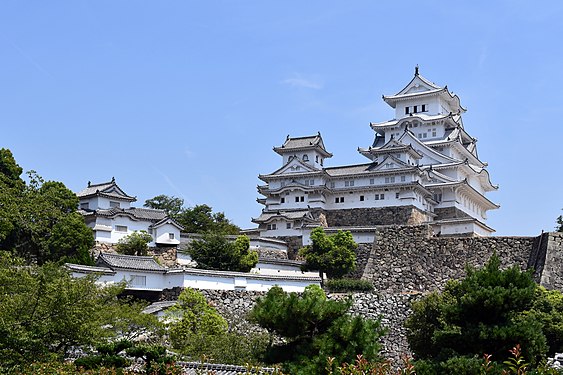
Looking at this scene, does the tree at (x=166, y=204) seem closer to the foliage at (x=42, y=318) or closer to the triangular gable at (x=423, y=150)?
the triangular gable at (x=423, y=150)

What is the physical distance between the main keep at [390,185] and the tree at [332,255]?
327 centimetres

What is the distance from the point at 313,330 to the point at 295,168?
90.7 feet

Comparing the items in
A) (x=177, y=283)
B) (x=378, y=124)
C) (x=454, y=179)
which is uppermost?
(x=378, y=124)

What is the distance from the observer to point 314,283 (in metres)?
30.8

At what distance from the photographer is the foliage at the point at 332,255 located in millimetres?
33094

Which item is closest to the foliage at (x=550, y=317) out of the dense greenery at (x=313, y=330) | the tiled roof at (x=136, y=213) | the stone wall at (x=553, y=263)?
the dense greenery at (x=313, y=330)

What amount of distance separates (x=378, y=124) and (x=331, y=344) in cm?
3355

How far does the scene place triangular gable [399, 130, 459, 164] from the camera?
44.4 meters

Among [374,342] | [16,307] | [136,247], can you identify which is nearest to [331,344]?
[374,342]

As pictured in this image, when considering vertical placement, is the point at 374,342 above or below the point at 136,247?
below

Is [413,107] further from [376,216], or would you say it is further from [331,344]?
[331,344]

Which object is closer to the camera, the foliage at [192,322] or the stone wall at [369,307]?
the foliage at [192,322]

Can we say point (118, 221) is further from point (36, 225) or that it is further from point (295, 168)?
point (295, 168)

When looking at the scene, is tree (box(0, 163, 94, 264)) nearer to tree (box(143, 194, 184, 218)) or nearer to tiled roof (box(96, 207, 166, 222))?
tiled roof (box(96, 207, 166, 222))
